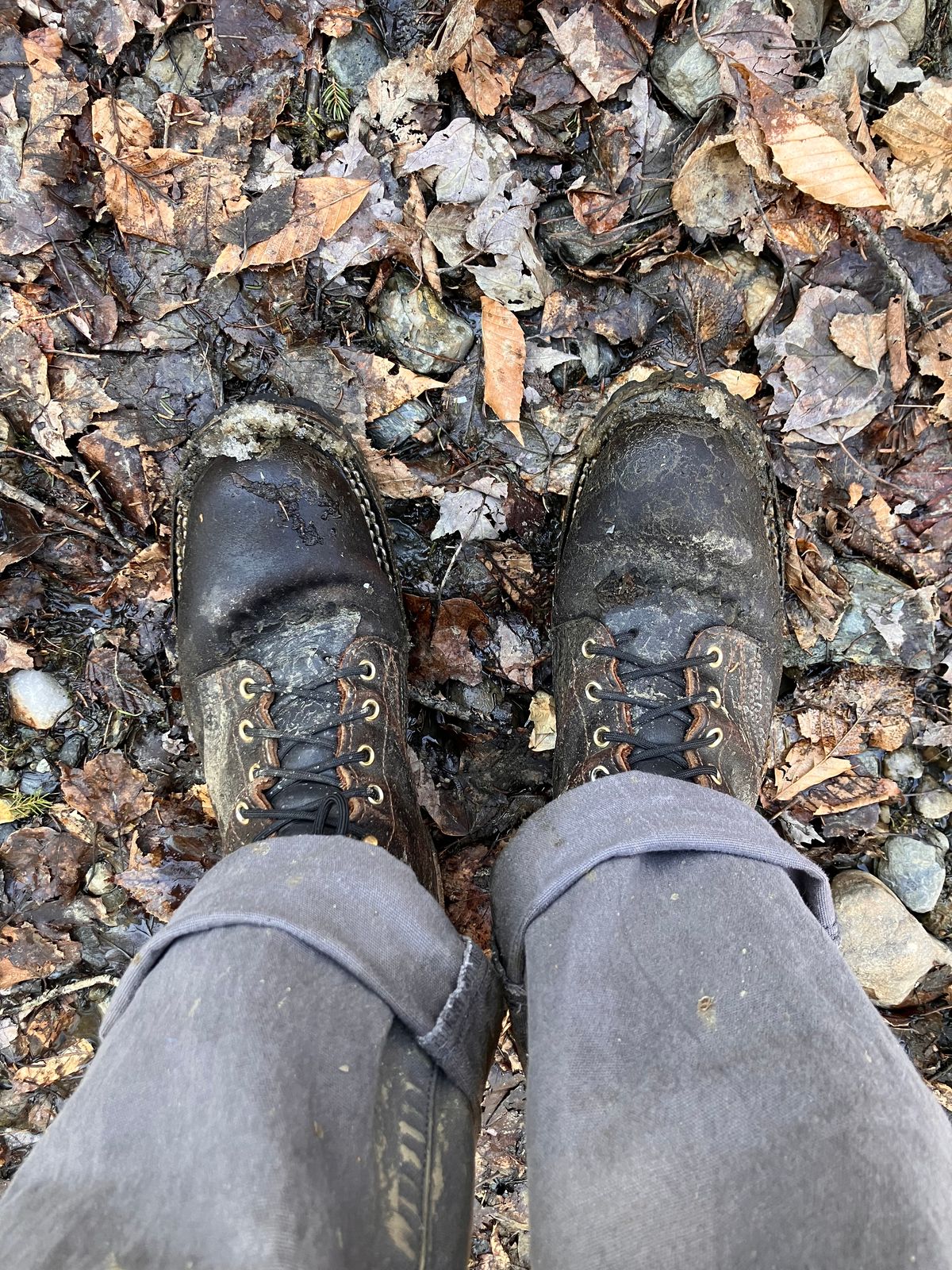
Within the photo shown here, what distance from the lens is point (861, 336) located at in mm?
2221

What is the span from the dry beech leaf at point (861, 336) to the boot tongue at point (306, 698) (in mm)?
1665

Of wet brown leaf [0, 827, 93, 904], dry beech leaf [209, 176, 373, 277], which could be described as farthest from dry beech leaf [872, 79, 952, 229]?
wet brown leaf [0, 827, 93, 904]

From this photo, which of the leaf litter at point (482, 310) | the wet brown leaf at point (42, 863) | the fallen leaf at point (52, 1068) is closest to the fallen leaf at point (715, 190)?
the leaf litter at point (482, 310)

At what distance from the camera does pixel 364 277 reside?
7.51 feet

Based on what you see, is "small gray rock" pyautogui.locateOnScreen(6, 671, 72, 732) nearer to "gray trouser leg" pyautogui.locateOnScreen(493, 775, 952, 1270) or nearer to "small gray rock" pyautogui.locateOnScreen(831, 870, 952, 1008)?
"gray trouser leg" pyautogui.locateOnScreen(493, 775, 952, 1270)

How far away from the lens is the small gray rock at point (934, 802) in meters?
2.52

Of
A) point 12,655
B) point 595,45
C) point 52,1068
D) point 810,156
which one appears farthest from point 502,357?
point 52,1068

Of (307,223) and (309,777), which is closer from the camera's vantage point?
(309,777)

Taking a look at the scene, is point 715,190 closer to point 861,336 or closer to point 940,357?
point 861,336

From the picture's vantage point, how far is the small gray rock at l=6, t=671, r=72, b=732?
8.29 ft

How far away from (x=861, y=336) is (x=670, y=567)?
858 millimetres

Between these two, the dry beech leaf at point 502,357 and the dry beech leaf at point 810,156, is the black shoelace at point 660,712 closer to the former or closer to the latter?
the dry beech leaf at point 502,357

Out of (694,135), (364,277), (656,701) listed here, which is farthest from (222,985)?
(694,135)

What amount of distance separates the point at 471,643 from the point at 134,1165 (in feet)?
5.47
